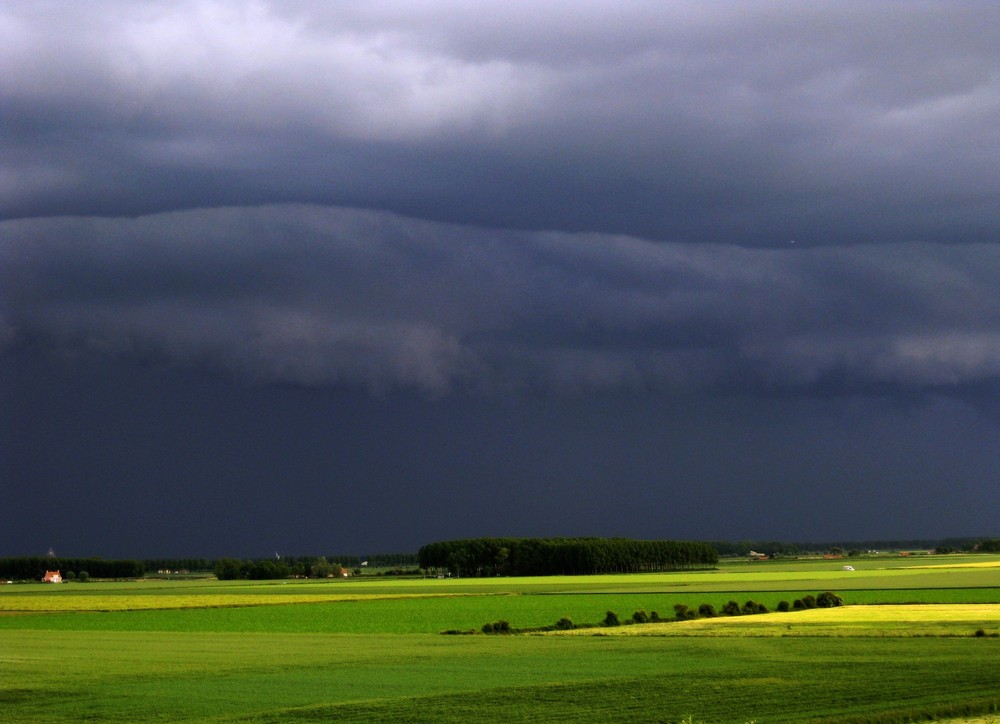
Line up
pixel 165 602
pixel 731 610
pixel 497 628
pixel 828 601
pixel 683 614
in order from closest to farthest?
pixel 497 628
pixel 683 614
pixel 731 610
pixel 828 601
pixel 165 602

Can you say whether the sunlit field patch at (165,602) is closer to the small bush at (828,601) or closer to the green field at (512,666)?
the green field at (512,666)

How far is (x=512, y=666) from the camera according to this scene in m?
49.0

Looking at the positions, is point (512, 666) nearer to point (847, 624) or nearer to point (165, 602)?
point (847, 624)

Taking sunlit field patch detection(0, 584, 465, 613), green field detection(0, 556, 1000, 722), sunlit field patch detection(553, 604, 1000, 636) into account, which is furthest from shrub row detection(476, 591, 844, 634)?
sunlit field patch detection(0, 584, 465, 613)

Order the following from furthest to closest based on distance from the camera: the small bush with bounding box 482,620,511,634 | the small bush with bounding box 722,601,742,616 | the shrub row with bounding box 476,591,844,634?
the small bush with bounding box 722,601,742,616 < the shrub row with bounding box 476,591,844,634 < the small bush with bounding box 482,620,511,634

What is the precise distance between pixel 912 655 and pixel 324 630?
37975 millimetres

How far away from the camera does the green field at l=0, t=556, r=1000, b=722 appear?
35.4 meters

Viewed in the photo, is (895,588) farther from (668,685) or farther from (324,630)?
(668,685)

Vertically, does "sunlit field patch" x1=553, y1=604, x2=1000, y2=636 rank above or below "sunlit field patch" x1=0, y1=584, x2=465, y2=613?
above

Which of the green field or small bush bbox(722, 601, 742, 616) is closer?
the green field

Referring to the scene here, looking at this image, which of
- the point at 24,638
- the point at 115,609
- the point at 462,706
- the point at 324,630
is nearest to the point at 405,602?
the point at 115,609

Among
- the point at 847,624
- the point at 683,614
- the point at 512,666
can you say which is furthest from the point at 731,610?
the point at 512,666

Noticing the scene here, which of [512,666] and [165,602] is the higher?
[512,666]

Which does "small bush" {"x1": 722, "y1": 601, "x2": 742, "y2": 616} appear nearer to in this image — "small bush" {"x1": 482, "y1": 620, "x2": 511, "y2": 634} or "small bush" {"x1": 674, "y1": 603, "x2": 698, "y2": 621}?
"small bush" {"x1": 674, "y1": 603, "x2": 698, "y2": 621}
